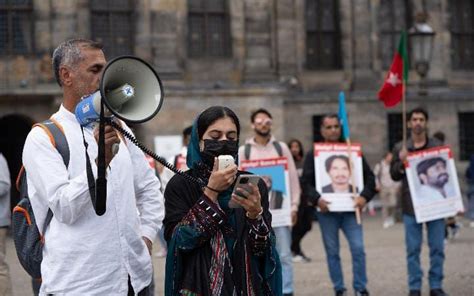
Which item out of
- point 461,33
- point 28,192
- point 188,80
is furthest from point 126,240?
point 461,33

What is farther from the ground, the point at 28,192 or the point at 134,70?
the point at 134,70

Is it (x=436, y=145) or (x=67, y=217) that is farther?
(x=436, y=145)

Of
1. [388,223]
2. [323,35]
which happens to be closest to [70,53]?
[388,223]

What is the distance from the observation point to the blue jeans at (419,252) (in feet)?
33.9

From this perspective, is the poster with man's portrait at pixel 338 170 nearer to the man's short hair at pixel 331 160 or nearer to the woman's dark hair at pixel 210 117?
the man's short hair at pixel 331 160

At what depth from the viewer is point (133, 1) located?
2381cm

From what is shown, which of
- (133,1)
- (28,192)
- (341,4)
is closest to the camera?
(28,192)

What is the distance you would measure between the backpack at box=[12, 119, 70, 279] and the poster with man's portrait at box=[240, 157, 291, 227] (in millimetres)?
5575

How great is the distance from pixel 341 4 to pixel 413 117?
55.2 feet

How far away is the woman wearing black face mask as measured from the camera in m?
4.64

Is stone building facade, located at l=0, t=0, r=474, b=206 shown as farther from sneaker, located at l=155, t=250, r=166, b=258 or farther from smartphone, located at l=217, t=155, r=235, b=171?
smartphone, located at l=217, t=155, r=235, b=171

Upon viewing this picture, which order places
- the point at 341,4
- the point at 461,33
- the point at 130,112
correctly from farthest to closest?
the point at 461,33, the point at 341,4, the point at 130,112

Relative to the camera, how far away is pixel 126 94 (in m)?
4.30

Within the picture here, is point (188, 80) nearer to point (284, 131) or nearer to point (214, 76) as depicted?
point (214, 76)
